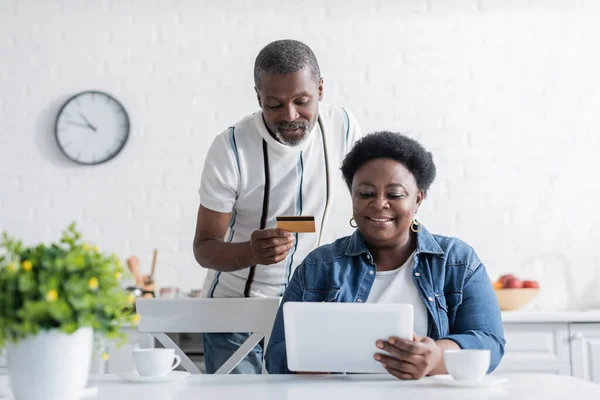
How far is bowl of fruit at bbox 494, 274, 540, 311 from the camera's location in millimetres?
3139

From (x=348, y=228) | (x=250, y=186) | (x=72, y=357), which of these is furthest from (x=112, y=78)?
(x=72, y=357)

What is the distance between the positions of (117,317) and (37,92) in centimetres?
275

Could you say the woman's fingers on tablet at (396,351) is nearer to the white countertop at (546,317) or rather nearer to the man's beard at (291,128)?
the man's beard at (291,128)

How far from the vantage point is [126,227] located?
3539 mm

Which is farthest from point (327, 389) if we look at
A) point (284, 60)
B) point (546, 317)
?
point (546, 317)

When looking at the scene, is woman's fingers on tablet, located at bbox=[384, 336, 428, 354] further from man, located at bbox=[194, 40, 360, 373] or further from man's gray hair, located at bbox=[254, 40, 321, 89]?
man's gray hair, located at bbox=[254, 40, 321, 89]

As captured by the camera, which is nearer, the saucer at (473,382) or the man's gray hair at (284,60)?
the saucer at (473,382)

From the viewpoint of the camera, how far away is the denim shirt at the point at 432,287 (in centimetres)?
171

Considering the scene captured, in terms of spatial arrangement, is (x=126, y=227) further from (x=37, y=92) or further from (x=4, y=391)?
(x=4, y=391)

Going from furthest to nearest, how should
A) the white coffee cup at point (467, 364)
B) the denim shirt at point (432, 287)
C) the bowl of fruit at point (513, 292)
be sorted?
the bowl of fruit at point (513, 292), the denim shirt at point (432, 287), the white coffee cup at point (467, 364)

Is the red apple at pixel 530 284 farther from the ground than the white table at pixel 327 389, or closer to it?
farther from the ground

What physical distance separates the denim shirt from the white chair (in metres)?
0.12

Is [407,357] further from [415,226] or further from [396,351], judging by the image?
[415,226]

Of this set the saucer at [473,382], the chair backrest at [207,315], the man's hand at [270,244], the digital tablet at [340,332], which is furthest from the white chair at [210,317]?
the saucer at [473,382]
